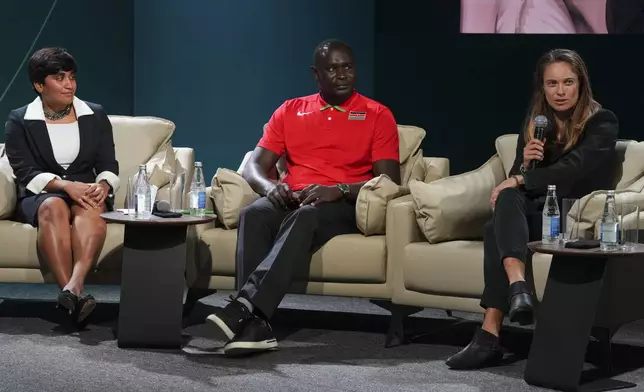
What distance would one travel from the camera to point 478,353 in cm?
390

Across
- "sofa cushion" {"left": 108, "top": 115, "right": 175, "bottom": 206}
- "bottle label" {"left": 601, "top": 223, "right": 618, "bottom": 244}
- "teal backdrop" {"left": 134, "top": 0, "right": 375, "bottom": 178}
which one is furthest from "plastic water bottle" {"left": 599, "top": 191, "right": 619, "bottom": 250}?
"teal backdrop" {"left": 134, "top": 0, "right": 375, "bottom": 178}

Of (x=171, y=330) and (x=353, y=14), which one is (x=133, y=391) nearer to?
(x=171, y=330)

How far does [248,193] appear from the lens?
483 cm

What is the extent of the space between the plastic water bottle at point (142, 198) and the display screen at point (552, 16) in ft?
8.34

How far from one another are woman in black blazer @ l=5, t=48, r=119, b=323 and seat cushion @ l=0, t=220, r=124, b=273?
6 centimetres

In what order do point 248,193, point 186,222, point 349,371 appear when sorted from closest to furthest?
point 349,371 < point 186,222 < point 248,193

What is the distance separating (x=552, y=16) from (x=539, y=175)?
2.20m

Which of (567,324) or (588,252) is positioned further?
Result: (567,324)

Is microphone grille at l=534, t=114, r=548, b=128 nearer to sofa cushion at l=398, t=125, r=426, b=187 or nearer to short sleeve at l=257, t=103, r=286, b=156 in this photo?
sofa cushion at l=398, t=125, r=426, b=187

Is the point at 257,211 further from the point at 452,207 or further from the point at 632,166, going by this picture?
the point at 632,166

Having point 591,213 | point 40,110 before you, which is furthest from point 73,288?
point 591,213

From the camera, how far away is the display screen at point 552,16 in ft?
19.6

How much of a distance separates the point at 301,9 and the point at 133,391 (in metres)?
3.35

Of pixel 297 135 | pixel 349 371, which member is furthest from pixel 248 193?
pixel 349 371
